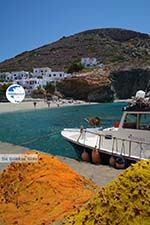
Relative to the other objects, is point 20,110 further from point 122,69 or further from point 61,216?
point 61,216

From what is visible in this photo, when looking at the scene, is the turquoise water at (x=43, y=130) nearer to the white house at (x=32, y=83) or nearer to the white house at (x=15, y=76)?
the white house at (x=32, y=83)

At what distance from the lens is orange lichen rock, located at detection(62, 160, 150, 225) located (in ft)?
12.4

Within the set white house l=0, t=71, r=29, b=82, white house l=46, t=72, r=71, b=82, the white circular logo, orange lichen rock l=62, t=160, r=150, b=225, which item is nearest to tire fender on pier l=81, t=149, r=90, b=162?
the white circular logo

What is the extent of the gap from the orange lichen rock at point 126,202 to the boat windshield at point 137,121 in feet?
40.4

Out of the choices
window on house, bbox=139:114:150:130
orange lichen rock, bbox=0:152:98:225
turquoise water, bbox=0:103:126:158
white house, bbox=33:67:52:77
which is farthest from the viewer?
white house, bbox=33:67:52:77

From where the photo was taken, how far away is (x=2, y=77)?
542 ft

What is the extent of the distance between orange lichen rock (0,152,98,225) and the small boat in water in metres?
8.47

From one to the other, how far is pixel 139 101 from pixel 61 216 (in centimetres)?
1153

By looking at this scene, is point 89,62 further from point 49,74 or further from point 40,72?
point 49,74

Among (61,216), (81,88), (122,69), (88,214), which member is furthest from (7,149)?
(122,69)

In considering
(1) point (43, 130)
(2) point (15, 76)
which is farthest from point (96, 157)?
(2) point (15, 76)

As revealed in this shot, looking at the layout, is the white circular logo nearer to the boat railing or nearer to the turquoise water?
the turquoise water

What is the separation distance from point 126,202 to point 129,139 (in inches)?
507

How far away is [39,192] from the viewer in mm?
6828
